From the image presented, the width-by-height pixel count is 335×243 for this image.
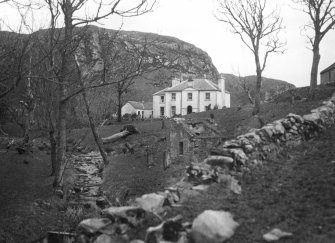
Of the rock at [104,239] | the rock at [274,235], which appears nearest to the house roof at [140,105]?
the rock at [104,239]

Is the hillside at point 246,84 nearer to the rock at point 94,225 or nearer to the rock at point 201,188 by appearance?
the rock at point 201,188

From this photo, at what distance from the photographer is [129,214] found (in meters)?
6.79

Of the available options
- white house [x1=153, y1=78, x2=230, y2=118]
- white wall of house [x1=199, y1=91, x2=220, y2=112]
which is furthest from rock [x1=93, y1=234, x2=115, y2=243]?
white wall of house [x1=199, y1=91, x2=220, y2=112]

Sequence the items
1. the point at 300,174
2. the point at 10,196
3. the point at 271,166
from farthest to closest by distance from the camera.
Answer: the point at 10,196
the point at 271,166
the point at 300,174

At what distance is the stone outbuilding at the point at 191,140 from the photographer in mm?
17953

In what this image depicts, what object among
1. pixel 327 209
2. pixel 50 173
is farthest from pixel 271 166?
pixel 50 173

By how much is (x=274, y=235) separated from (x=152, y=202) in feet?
8.18

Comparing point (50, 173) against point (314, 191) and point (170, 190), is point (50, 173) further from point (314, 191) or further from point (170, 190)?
point (314, 191)

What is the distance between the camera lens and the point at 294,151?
10484 millimetres

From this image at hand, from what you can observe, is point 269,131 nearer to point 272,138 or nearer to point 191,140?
point 272,138

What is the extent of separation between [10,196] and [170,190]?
1017 cm

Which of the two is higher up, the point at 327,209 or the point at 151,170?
the point at 327,209

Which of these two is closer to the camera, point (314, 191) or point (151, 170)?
point (314, 191)

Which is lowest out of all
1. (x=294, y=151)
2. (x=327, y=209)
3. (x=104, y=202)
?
(x=104, y=202)
